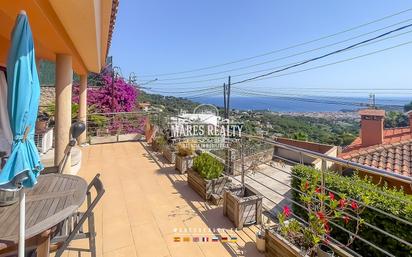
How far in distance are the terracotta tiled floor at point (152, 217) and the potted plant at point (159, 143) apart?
3.99 ft

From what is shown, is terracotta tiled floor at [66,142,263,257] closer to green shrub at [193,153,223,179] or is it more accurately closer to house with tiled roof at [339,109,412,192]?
green shrub at [193,153,223,179]

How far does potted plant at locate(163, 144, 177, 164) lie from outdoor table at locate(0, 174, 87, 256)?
367 centimetres

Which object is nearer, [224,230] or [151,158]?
[224,230]

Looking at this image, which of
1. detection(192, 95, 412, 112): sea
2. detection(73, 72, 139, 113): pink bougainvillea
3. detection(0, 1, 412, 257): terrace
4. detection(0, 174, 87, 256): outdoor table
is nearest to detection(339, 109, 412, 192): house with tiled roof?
detection(192, 95, 412, 112): sea

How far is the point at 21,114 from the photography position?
1407mm

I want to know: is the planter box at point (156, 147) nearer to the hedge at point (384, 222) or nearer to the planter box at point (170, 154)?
the planter box at point (170, 154)

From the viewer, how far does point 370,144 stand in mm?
10867

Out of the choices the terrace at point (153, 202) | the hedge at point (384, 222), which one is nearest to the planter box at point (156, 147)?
the terrace at point (153, 202)

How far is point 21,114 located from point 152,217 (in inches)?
94.6

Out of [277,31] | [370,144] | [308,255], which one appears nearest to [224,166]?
[308,255]

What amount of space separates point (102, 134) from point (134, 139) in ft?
3.83

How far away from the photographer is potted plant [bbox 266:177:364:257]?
2057 millimetres

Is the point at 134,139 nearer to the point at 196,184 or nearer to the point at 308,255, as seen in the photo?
the point at 196,184

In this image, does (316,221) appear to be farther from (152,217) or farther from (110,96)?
(110,96)
